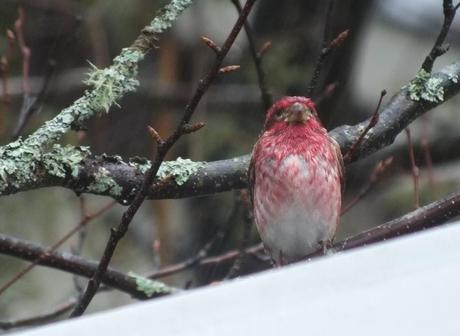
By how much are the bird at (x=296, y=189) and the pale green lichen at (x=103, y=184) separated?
0.71m

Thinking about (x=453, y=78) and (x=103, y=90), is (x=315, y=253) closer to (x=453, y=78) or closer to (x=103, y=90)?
(x=453, y=78)

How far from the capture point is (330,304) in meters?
1.49

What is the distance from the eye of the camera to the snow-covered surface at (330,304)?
1.47 meters

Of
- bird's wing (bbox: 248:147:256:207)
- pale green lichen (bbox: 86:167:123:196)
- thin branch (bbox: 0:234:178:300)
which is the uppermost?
pale green lichen (bbox: 86:167:123:196)

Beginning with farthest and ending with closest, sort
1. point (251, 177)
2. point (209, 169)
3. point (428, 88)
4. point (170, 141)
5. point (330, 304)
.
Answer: point (251, 177)
point (428, 88)
point (209, 169)
point (170, 141)
point (330, 304)

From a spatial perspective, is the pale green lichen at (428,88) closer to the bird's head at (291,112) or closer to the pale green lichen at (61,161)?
the bird's head at (291,112)

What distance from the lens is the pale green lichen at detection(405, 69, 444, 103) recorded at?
3406mm

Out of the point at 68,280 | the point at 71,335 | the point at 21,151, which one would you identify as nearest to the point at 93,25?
the point at 68,280

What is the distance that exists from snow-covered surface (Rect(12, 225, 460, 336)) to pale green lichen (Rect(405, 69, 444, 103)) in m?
1.93

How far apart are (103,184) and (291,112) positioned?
1.03m

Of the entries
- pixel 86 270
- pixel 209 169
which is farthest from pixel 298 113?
pixel 86 270

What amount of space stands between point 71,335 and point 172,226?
5.15 meters

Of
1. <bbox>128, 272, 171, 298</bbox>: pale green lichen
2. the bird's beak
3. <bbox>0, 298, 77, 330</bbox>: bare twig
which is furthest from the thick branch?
<bbox>0, 298, 77, 330</bbox>: bare twig

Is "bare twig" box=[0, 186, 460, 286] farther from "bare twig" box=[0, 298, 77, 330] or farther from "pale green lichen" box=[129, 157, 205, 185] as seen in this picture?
"pale green lichen" box=[129, 157, 205, 185]
